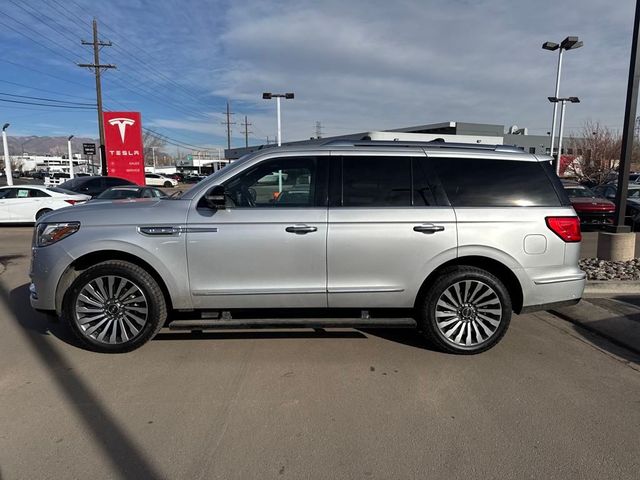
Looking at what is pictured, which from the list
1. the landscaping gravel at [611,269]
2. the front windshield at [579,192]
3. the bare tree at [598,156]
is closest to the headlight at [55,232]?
the landscaping gravel at [611,269]

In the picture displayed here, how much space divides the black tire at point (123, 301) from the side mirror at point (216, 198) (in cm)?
89

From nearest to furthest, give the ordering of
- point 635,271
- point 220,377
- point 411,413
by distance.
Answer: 1. point 411,413
2. point 220,377
3. point 635,271

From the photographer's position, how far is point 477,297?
4270 mm

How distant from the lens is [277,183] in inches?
172

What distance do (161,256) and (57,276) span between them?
0.99 metres

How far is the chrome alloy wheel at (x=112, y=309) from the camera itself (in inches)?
164

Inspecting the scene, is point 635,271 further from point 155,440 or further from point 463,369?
point 155,440

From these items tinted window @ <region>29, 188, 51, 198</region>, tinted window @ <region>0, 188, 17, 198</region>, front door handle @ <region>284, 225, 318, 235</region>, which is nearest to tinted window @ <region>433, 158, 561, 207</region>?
front door handle @ <region>284, 225, 318, 235</region>

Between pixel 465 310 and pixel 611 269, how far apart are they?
14.8 ft

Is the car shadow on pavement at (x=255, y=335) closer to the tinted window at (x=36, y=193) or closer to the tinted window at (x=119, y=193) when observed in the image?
the tinted window at (x=119, y=193)

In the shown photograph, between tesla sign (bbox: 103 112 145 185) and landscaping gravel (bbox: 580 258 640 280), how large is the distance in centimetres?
2228

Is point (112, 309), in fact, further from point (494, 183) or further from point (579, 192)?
point (579, 192)

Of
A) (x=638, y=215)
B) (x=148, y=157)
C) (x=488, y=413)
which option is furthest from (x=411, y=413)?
(x=148, y=157)

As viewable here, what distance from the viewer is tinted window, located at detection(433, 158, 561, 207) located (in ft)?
14.0
